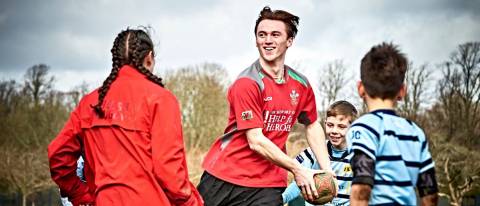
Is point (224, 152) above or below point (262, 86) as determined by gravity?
below

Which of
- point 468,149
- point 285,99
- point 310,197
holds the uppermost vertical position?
point 285,99

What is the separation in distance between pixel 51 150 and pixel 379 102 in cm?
235

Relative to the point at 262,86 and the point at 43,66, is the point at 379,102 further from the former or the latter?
the point at 43,66

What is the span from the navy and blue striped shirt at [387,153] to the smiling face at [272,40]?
6.62 ft

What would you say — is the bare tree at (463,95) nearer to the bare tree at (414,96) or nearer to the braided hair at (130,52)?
the bare tree at (414,96)

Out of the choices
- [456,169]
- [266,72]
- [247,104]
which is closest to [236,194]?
[247,104]

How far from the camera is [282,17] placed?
5625 millimetres

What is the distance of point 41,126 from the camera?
36.2 m

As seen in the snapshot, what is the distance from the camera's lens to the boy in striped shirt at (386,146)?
137 inches

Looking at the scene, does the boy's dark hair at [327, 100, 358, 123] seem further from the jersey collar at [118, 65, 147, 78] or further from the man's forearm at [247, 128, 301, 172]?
the jersey collar at [118, 65, 147, 78]

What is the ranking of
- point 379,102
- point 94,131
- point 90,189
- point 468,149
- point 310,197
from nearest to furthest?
point 379,102, point 94,131, point 90,189, point 310,197, point 468,149

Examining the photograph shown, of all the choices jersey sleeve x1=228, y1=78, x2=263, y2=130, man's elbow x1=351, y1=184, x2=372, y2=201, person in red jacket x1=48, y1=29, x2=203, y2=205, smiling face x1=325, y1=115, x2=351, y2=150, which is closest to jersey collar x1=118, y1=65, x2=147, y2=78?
person in red jacket x1=48, y1=29, x2=203, y2=205

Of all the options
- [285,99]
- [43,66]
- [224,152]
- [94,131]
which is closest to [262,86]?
[285,99]

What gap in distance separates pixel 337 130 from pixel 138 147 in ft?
9.28
